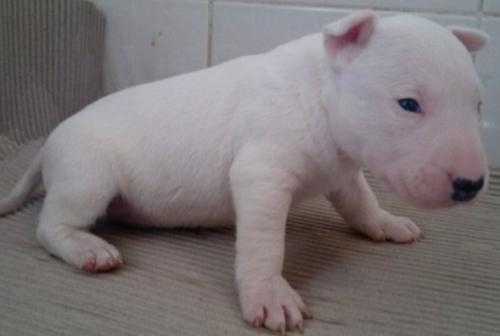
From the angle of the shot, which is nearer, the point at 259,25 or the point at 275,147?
the point at 275,147

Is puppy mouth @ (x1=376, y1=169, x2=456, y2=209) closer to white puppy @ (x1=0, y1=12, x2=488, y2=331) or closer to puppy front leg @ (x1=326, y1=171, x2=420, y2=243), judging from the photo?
white puppy @ (x1=0, y1=12, x2=488, y2=331)

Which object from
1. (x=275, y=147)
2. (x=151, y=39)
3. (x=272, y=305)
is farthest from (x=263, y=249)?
(x=151, y=39)

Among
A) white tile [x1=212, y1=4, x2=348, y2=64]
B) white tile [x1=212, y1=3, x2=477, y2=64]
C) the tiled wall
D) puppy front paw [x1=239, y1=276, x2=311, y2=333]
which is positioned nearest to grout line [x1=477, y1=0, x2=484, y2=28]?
the tiled wall

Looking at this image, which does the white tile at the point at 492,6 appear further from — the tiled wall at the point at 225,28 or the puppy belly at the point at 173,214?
the puppy belly at the point at 173,214

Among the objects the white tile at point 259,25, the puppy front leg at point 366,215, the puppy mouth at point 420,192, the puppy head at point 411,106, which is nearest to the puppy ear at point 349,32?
the puppy head at point 411,106

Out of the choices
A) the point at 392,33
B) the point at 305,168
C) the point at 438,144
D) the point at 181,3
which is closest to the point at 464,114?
the point at 438,144

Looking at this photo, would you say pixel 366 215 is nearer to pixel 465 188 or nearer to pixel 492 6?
pixel 465 188
